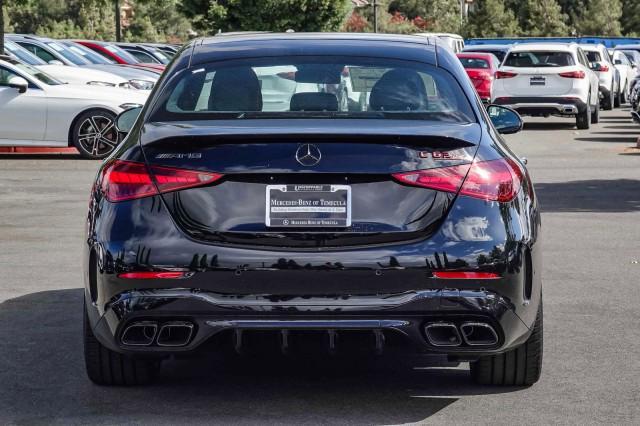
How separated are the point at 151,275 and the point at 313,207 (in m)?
0.68

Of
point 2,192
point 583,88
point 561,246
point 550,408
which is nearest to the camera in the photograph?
point 550,408

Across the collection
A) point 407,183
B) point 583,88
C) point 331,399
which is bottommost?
point 583,88

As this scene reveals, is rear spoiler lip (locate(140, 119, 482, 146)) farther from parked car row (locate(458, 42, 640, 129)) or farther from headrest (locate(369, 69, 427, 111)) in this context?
parked car row (locate(458, 42, 640, 129))

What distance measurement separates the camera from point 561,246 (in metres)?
11.4

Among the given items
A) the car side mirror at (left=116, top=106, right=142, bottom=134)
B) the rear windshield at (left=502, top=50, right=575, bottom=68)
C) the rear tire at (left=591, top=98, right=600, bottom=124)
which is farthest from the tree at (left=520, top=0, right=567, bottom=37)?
the car side mirror at (left=116, top=106, right=142, bottom=134)

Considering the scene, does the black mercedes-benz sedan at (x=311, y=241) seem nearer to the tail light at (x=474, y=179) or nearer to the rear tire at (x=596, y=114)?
the tail light at (x=474, y=179)

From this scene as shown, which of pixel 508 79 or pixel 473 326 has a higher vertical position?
pixel 473 326

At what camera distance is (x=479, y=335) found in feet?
19.0

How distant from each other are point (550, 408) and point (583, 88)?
23703 millimetres

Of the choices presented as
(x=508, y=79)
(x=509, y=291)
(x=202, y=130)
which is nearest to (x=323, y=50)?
(x=202, y=130)

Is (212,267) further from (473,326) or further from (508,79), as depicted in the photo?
(508,79)

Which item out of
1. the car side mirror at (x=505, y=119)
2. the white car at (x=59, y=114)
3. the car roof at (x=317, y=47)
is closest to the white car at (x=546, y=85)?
the white car at (x=59, y=114)

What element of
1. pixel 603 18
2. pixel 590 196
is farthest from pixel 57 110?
pixel 603 18

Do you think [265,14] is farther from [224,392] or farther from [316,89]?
[224,392]
